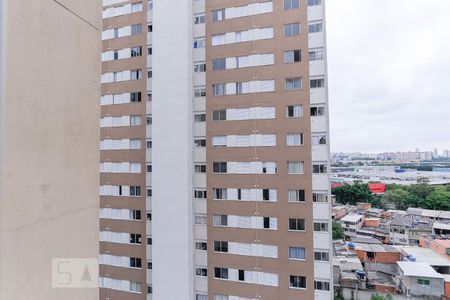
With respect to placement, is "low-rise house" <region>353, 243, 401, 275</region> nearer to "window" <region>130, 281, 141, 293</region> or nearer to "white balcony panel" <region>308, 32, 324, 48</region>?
"window" <region>130, 281, 141, 293</region>

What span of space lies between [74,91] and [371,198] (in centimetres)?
4294

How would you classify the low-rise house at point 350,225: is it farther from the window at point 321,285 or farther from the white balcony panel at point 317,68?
the white balcony panel at point 317,68

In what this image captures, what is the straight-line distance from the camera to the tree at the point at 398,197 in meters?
36.7

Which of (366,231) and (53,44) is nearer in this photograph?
(53,44)

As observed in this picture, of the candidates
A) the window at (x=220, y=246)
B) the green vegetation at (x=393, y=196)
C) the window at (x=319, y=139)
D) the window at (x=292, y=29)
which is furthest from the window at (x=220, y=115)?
the green vegetation at (x=393, y=196)

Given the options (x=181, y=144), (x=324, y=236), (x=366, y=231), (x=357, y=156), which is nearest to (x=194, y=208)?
(x=181, y=144)

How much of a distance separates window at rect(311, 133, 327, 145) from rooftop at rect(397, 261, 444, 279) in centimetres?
1191

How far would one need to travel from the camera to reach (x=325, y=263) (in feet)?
27.9

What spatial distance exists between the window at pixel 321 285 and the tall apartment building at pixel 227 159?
3 cm

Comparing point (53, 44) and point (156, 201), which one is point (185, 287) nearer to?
point (156, 201)

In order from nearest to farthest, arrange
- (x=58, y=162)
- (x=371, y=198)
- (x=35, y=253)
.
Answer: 1. (x=35, y=253)
2. (x=58, y=162)
3. (x=371, y=198)

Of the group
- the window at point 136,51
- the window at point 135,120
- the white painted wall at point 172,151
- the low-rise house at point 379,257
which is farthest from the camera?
the low-rise house at point 379,257

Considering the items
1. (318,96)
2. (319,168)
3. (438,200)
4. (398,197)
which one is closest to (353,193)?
(398,197)

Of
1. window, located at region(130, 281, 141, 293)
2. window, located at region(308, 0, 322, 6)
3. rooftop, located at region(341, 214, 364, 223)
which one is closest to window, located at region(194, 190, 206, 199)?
window, located at region(130, 281, 141, 293)
